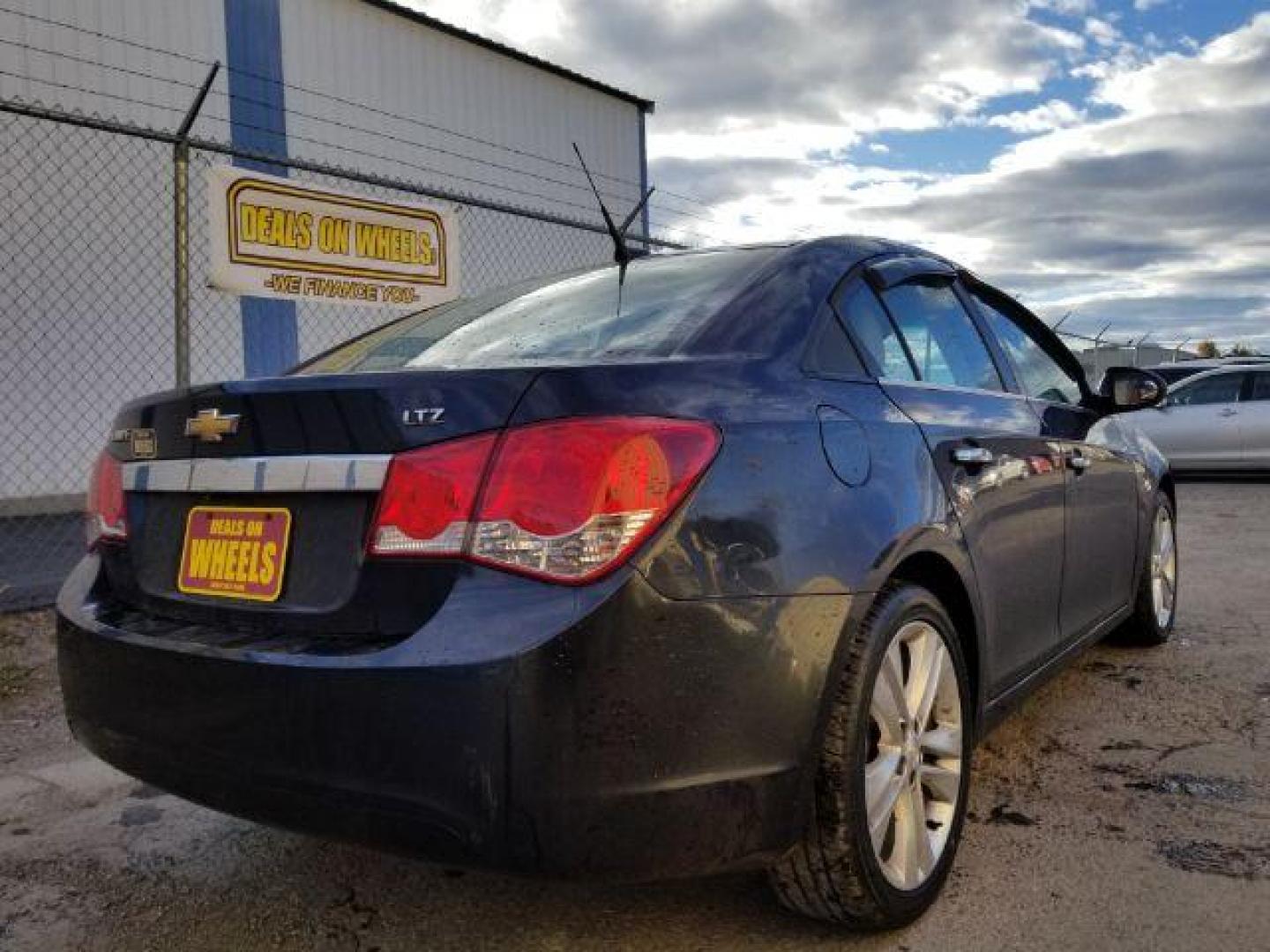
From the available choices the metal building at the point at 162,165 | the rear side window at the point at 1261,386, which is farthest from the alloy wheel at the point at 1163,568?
the rear side window at the point at 1261,386

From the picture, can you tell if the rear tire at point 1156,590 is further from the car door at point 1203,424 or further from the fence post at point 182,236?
the car door at point 1203,424

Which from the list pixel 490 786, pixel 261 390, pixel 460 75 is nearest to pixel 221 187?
pixel 261 390

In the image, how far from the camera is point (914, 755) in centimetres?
236

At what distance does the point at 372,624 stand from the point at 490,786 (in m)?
0.35

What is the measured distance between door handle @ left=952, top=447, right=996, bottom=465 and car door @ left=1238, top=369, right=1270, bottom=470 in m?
11.1

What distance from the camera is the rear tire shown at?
14.2 ft

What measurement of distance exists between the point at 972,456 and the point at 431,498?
1.45 meters

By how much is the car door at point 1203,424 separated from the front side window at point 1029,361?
9648 millimetres

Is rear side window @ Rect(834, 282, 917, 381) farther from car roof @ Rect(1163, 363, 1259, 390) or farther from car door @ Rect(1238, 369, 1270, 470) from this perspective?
car door @ Rect(1238, 369, 1270, 470)

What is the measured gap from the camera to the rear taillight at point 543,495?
176cm

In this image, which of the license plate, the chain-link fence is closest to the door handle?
the license plate

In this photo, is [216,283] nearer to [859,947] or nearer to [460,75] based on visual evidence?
[859,947]

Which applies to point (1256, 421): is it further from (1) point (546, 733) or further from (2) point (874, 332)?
(1) point (546, 733)

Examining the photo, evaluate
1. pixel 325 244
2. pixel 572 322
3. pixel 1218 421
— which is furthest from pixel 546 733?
pixel 1218 421
